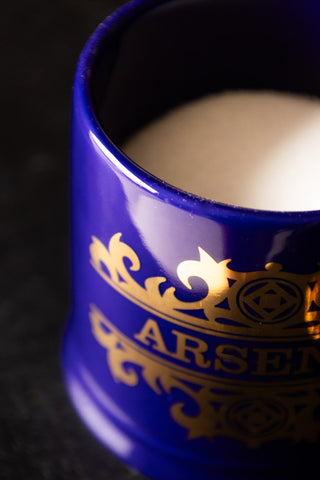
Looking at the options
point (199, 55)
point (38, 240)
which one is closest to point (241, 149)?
point (199, 55)

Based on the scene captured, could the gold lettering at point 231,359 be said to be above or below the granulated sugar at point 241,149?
below

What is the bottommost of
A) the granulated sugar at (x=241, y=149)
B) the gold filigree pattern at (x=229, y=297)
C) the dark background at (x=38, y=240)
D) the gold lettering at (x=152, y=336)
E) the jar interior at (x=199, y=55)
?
the dark background at (x=38, y=240)

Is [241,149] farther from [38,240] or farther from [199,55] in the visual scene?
[38,240]

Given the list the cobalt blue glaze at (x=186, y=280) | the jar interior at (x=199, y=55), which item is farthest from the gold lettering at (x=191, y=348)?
the jar interior at (x=199, y=55)

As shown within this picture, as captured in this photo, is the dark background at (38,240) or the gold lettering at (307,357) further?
the dark background at (38,240)

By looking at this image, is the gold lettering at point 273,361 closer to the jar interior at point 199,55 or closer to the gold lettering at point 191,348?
the gold lettering at point 191,348

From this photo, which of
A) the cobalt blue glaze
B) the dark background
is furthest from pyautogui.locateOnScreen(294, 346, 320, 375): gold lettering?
the dark background

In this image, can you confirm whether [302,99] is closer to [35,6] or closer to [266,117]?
[266,117]
